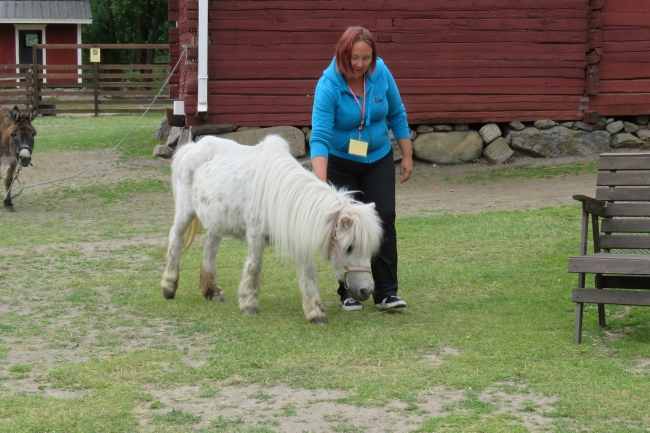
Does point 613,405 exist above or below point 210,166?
below

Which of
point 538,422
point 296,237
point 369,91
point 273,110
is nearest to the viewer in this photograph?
point 538,422

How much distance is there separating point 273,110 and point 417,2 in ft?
9.81

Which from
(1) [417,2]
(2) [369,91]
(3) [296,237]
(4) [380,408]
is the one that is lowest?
(4) [380,408]

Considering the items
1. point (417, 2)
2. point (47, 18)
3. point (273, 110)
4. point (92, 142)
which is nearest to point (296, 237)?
point (273, 110)

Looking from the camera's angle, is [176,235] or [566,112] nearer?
[176,235]

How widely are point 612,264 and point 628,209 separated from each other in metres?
0.81

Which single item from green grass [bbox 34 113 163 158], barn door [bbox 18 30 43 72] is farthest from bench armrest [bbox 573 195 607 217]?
barn door [bbox 18 30 43 72]

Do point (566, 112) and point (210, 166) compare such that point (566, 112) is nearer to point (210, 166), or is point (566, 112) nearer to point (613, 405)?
point (210, 166)

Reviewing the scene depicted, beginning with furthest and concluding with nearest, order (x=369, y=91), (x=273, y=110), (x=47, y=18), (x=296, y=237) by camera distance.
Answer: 1. (x=47, y=18)
2. (x=273, y=110)
3. (x=369, y=91)
4. (x=296, y=237)

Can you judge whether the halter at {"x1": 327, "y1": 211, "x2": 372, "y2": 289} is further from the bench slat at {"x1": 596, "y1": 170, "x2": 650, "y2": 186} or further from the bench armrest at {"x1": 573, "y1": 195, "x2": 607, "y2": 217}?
the bench slat at {"x1": 596, "y1": 170, "x2": 650, "y2": 186}

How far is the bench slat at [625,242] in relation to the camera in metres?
5.44

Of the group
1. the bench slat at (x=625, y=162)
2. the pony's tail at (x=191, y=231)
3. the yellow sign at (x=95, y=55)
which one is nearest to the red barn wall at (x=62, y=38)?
the yellow sign at (x=95, y=55)

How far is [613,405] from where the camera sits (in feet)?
13.1

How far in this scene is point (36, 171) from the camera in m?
15.2
